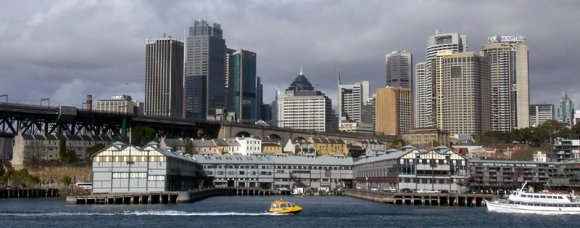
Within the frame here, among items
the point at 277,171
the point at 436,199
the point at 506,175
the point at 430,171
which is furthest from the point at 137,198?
the point at 506,175

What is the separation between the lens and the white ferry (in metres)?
98.9

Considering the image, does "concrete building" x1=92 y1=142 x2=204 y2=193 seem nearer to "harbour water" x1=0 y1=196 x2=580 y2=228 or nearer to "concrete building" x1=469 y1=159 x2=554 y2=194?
"harbour water" x1=0 y1=196 x2=580 y2=228

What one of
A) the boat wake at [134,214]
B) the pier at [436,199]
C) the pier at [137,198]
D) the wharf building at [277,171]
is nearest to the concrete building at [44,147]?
the wharf building at [277,171]

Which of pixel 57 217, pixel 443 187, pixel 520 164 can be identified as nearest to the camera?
pixel 57 217

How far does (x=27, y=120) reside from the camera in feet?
625

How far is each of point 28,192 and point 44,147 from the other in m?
46.6

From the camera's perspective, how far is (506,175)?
150 metres

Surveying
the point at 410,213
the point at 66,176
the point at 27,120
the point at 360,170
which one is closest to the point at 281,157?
the point at 360,170

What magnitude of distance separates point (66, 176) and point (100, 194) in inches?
2129

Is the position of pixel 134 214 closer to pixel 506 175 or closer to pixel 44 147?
pixel 506 175

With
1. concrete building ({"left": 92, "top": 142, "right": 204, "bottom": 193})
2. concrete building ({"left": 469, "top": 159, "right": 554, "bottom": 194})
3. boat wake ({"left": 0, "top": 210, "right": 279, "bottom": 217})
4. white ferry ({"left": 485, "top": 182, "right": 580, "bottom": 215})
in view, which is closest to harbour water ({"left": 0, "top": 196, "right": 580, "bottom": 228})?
boat wake ({"left": 0, "top": 210, "right": 279, "bottom": 217})

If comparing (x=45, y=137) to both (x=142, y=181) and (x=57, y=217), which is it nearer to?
(x=142, y=181)

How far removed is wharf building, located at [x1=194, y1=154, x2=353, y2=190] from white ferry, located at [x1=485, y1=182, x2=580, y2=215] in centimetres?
7450

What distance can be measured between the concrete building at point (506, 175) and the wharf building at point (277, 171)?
34.9 meters
